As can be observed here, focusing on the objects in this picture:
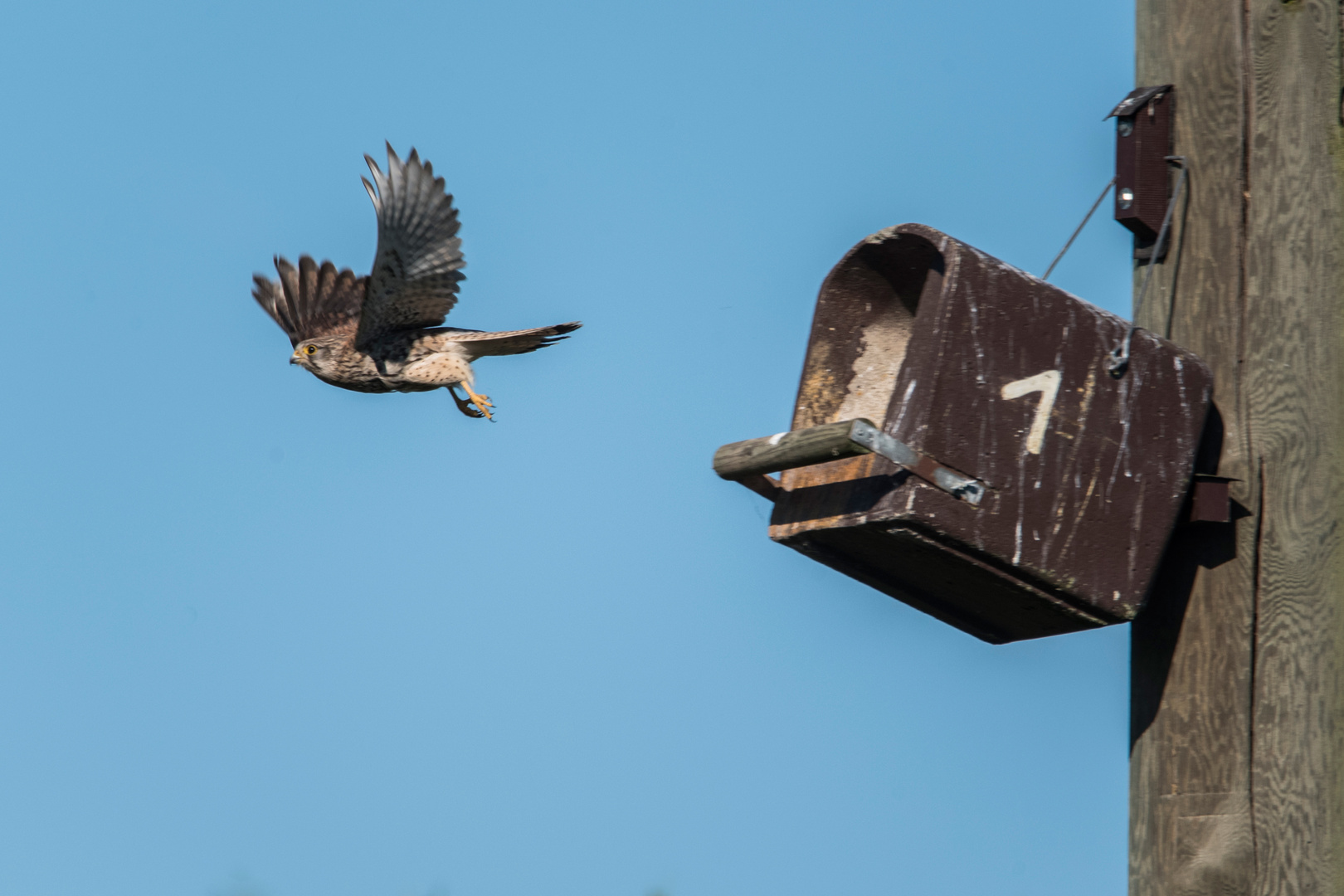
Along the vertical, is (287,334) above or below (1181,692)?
above

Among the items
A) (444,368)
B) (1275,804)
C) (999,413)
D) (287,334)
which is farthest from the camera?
(287,334)

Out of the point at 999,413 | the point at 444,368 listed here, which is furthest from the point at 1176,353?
the point at 444,368

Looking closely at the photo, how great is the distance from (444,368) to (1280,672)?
15.1 ft

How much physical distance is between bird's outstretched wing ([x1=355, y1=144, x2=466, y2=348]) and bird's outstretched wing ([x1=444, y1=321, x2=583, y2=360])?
132mm

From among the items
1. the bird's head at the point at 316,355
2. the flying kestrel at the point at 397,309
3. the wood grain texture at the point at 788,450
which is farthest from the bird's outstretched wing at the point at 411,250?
the wood grain texture at the point at 788,450

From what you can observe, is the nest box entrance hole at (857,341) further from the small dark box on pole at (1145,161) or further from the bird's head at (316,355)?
the bird's head at (316,355)

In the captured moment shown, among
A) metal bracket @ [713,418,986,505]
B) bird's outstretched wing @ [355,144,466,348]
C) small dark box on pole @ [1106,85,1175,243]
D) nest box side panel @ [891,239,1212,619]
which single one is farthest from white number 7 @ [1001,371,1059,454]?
bird's outstretched wing @ [355,144,466,348]

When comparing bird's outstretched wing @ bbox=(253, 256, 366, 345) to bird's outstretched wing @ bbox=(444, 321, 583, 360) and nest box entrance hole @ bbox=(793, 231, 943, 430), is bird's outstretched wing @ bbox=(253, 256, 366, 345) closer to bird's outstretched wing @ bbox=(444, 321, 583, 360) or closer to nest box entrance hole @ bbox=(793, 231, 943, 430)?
bird's outstretched wing @ bbox=(444, 321, 583, 360)

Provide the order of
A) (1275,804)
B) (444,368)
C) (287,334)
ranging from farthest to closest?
(287,334), (444,368), (1275,804)

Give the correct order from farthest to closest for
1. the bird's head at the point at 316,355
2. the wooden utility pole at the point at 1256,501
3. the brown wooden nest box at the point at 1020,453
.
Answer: the bird's head at the point at 316,355, the brown wooden nest box at the point at 1020,453, the wooden utility pole at the point at 1256,501

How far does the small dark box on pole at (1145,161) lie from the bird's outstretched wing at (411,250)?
3.28 metres

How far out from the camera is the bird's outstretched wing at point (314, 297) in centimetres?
764

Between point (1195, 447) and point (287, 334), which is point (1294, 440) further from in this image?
point (287, 334)

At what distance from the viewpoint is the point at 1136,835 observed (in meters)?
2.62
